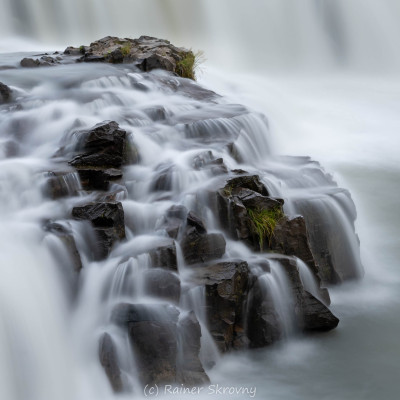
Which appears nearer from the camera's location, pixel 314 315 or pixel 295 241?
pixel 314 315

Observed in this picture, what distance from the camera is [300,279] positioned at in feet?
20.0

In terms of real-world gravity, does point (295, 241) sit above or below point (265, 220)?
below

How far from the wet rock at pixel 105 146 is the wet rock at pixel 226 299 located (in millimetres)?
1887

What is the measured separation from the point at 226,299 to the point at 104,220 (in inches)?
52.5

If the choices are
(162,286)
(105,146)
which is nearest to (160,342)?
(162,286)

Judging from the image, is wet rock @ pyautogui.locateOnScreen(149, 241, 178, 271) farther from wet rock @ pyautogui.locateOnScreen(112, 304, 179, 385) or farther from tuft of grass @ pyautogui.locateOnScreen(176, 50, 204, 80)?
tuft of grass @ pyautogui.locateOnScreen(176, 50, 204, 80)

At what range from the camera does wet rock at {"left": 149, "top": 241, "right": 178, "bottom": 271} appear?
5527 millimetres

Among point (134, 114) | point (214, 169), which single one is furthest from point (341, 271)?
point (134, 114)

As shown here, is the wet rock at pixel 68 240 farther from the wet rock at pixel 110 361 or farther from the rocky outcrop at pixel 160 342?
the wet rock at pixel 110 361

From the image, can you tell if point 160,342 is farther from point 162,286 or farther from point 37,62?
point 37,62

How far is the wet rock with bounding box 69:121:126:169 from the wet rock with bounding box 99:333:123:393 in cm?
245

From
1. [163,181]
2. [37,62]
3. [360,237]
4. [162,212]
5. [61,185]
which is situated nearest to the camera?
[162,212]

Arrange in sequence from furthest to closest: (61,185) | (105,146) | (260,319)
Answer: (105,146), (61,185), (260,319)

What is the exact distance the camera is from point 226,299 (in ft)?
18.2
